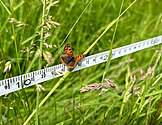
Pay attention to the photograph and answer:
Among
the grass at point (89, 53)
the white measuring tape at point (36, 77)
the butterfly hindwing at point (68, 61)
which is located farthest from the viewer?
the grass at point (89, 53)

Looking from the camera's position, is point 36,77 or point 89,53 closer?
point 36,77

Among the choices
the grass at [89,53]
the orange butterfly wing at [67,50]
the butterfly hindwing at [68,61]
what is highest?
the orange butterfly wing at [67,50]

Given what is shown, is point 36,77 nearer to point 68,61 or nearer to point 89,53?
point 68,61

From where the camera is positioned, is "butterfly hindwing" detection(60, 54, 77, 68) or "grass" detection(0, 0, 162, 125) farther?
"grass" detection(0, 0, 162, 125)

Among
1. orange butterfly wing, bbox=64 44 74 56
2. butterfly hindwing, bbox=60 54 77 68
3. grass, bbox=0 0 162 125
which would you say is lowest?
grass, bbox=0 0 162 125

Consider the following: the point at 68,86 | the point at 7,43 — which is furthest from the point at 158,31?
the point at 7,43

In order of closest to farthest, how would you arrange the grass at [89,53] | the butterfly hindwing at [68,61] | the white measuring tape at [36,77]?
the white measuring tape at [36,77] < the butterfly hindwing at [68,61] < the grass at [89,53]

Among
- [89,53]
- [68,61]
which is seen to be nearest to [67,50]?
[68,61]

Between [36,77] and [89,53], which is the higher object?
[36,77]
